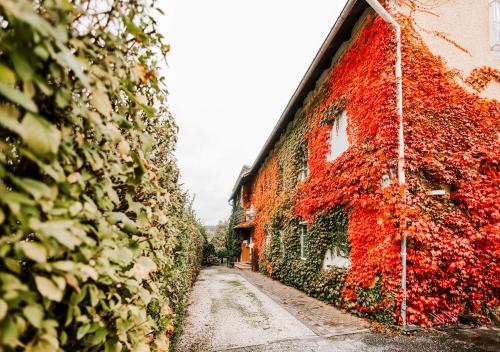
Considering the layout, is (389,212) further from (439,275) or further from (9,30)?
(9,30)

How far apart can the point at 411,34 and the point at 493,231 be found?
493cm

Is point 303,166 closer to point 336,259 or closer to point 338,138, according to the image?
point 338,138

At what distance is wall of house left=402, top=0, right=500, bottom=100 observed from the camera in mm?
7086

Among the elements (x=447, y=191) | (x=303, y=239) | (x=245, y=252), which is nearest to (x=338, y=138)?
(x=447, y=191)

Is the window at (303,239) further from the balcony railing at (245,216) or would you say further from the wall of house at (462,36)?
the balcony railing at (245,216)

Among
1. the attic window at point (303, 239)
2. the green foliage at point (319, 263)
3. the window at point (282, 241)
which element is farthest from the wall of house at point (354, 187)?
the window at point (282, 241)

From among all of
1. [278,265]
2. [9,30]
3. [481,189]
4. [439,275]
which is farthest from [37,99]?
[278,265]

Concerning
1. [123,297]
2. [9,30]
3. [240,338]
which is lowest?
[240,338]

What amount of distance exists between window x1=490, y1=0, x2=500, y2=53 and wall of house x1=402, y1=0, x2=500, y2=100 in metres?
0.12

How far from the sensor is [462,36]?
24.4ft

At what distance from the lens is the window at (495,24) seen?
7614mm

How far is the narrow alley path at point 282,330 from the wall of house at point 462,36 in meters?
6.47

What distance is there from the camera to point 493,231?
5949mm

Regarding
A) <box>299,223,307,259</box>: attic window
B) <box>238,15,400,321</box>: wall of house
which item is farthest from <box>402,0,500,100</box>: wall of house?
<box>299,223,307,259</box>: attic window
